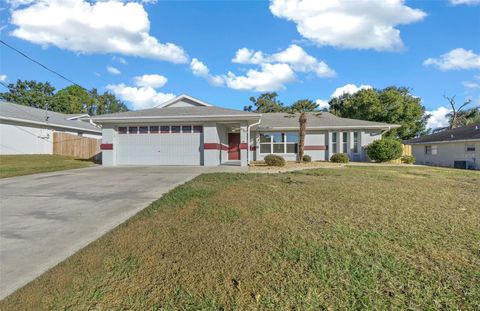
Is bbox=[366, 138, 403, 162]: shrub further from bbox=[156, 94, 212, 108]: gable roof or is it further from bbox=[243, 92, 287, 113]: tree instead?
bbox=[243, 92, 287, 113]: tree

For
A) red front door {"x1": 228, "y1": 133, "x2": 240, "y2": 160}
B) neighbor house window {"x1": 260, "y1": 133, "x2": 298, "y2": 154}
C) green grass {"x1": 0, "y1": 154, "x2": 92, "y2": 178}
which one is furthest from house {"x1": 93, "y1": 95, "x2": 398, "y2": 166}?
neighbor house window {"x1": 260, "y1": 133, "x2": 298, "y2": 154}

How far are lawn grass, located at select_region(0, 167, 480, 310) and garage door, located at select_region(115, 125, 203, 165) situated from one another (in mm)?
10197

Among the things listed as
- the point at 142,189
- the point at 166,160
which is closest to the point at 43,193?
the point at 142,189

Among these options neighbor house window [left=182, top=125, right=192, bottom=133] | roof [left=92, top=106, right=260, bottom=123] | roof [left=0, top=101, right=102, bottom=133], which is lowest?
neighbor house window [left=182, top=125, right=192, bottom=133]

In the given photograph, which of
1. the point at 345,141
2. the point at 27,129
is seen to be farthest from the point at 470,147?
the point at 27,129

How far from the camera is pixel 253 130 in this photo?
66.9 ft

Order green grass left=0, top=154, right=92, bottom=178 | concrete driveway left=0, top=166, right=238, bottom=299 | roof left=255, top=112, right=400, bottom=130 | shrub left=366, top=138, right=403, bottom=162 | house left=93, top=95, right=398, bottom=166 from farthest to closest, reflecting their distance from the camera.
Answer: roof left=255, top=112, right=400, bottom=130 → shrub left=366, top=138, right=403, bottom=162 → house left=93, top=95, right=398, bottom=166 → green grass left=0, top=154, right=92, bottom=178 → concrete driveway left=0, top=166, right=238, bottom=299

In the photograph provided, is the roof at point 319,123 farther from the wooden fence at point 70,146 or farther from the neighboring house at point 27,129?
the wooden fence at point 70,146

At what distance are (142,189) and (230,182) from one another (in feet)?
8.95

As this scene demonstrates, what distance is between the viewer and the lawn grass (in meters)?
2.76

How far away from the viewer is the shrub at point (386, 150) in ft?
60.0

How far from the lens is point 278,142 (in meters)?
20.6

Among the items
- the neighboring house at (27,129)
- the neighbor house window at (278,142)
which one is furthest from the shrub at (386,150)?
the neighboring house at (27,129)

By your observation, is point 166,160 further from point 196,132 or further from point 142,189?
point 142,189
